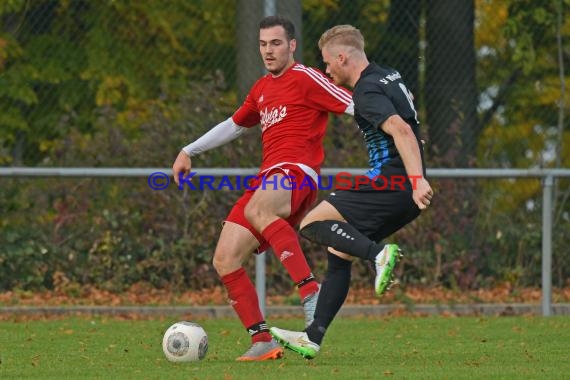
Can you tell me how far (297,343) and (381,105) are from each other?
4.61ft

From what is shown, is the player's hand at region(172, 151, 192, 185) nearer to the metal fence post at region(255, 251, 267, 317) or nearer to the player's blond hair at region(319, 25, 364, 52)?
the player's blond hair at region(319, 25, 364, 52)

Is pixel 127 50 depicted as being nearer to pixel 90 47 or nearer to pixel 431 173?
pixel 90 47

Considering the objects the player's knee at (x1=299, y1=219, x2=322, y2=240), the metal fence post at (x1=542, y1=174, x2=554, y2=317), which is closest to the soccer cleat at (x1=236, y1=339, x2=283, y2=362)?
the player's knee at (x1=299, y1=219, x2=322, y2=240)

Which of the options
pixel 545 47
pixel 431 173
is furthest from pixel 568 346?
pixel 545 47

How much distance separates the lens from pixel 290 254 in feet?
26.0

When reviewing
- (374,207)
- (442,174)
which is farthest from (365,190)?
(442,174)

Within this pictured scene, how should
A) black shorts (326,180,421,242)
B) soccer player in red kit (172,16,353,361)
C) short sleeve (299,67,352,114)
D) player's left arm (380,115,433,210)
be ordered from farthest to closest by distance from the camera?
short sleeve (299,67,352,114) → soccer player in red kit (172,16,353,361) → black shorts (326,180,421,242) → player's left arm (380,115,433,210)

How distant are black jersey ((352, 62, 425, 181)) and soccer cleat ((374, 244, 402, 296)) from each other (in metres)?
0.50

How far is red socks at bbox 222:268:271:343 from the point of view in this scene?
8023 millimetres

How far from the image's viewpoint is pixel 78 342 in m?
9.47

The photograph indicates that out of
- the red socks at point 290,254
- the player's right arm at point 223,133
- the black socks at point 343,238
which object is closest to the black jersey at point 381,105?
the black socks at point 343,238

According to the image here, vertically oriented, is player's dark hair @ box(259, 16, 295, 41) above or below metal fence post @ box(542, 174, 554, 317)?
above

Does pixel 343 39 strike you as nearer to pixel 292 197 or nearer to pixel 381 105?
pixel 381 105

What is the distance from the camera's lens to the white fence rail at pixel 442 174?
38.1 feet
